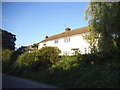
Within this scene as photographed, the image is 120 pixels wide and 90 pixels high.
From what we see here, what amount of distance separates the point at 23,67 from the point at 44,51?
3.26m

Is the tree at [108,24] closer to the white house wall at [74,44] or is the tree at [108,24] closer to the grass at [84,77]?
the grass at [84,77]

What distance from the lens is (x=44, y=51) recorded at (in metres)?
11.4

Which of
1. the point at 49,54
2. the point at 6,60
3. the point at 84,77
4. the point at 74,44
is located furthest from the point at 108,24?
the point at 6,60

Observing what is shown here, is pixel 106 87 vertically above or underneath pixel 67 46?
underneath

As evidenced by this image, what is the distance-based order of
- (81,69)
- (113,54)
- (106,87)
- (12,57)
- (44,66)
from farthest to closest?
(12,57) → (44,66) → (113,54) → (81,69) → (106,87)

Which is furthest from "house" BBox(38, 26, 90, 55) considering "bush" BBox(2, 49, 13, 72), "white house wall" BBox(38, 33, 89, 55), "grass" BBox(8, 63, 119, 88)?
"bush" BBox(2, 49, 13, 72)

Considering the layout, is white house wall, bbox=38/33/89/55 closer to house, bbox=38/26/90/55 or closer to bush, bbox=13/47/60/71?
house, bbox=38/26/90/55

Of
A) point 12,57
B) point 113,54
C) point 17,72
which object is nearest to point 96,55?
point 113,54

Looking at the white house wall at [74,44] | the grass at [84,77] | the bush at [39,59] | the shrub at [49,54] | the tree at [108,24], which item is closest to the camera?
the grass at [84,77]

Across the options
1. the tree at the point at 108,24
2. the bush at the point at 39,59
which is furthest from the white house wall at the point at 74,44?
the bush at the point at 39,59

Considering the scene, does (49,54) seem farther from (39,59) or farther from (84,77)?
(84,77)

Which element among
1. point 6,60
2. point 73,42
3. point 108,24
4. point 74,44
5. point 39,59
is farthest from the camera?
point 73,42

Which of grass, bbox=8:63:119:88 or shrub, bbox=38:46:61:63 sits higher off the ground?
shrub, bbox=38:46:61:63

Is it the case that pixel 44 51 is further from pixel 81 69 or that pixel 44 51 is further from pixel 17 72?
pixel 81 69
